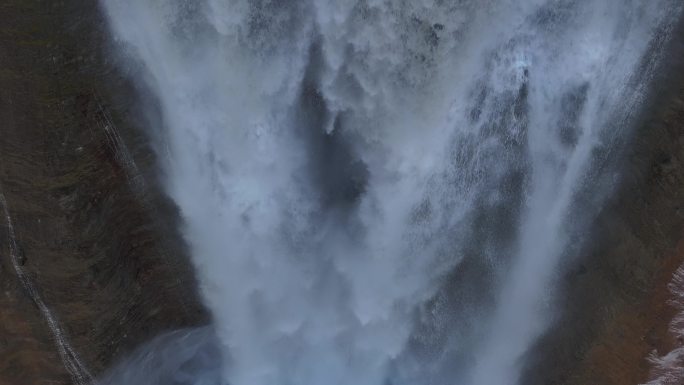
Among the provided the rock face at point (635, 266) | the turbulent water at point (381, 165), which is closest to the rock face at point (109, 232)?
the rock face at point (635, 266)


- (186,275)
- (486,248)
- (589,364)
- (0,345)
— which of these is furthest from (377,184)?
(0,345)

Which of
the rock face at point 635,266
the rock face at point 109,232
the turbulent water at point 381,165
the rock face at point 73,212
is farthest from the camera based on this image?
the rock face at point 635,266

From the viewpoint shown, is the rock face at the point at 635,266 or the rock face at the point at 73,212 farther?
the rock face at the point at 635,266

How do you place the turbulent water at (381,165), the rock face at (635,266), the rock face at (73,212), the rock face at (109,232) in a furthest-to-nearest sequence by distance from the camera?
the rock face at (635,266), the turbulent water at (381,165), the rock face at (109,232), the rock face at (73,212)

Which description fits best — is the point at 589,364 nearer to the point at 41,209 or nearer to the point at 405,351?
the point at 405,351

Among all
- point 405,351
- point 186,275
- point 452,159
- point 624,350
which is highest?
point 186,275

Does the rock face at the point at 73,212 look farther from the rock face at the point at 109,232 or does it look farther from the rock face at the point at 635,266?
the rock face at the point at 635,266
